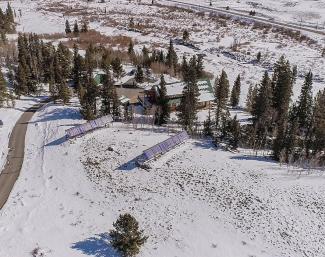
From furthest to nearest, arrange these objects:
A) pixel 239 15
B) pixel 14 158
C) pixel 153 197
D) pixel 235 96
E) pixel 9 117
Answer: pixel 239 15 < pixel 235 96 < pixel 9 117 < pixel 14 158 < pixel 153 197

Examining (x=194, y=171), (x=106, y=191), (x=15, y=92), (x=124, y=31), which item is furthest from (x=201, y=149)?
(x=124, y=31)

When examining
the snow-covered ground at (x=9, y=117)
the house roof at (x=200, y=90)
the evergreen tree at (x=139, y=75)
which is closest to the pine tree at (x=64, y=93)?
the snow-covered ground at (x=9, y=117)

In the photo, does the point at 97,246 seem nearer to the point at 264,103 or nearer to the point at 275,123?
the point at 264,103

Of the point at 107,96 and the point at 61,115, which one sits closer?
the point at 61,115

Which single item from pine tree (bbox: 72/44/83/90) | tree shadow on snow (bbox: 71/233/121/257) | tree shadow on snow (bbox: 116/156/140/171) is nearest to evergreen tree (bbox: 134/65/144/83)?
pine tree (bbox: 72/44/83/90)

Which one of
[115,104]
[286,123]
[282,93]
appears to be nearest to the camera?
[286,123]

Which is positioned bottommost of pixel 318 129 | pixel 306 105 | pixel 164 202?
pixel 164 202

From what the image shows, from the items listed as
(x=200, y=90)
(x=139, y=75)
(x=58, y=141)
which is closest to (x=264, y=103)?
(x=200, y=90)
